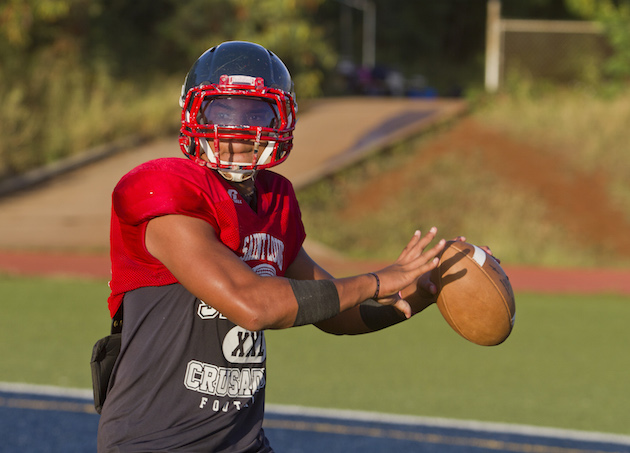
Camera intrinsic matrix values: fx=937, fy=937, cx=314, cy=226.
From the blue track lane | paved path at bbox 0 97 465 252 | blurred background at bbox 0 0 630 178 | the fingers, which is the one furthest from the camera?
blurred background at bbox 0 0 630 178

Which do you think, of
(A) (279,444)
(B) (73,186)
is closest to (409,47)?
(B) (73,186)

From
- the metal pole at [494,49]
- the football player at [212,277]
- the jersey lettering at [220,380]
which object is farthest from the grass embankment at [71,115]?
the jersey lettering at [220,380]

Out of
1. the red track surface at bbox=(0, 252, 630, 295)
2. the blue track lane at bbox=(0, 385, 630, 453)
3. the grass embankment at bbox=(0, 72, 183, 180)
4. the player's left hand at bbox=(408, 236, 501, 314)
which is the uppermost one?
the player's left hand at bbox=(408, 236, 501, 314)

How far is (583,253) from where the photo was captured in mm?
14273

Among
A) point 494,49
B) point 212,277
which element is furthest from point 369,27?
point 212,277

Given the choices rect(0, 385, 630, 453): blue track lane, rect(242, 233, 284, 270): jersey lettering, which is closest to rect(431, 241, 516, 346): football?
rect(242, 233, 284, 270): jersey lettering

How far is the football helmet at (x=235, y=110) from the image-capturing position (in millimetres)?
2977

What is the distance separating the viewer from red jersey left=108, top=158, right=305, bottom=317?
277 cm

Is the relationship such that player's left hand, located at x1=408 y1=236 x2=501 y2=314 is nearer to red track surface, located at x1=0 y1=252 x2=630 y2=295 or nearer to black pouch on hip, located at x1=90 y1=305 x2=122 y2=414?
black pouch on hip, located at x1=90 y1=305 x2=122 y2=414

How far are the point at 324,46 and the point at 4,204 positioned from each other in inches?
376

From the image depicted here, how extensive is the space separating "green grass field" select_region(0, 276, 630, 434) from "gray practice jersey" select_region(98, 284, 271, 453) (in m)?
4.25

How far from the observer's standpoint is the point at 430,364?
838 cm

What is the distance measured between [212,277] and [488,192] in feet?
44.7

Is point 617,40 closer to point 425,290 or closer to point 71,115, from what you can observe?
point 71,115
